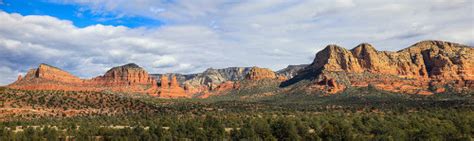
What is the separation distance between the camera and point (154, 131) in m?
45.6

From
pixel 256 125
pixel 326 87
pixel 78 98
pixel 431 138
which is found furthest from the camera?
pixel 326 87

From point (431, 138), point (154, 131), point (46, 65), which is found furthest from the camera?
point (46, 65)

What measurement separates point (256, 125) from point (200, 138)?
9.68m

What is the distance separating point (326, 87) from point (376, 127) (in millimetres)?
114408

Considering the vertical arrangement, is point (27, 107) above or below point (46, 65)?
below

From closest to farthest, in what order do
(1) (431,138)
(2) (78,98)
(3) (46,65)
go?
(1) (431,138)
(2) (78,98)
(3) (46,65)

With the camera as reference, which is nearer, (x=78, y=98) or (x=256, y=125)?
(x=256, y=125)

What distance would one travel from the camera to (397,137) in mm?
40062

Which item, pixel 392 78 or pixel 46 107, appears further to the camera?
pixel 392 78

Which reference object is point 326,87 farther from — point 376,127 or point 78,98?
point 376,127

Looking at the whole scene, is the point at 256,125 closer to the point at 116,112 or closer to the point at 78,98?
the point at 116,112

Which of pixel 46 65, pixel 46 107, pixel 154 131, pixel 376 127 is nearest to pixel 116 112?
pixel 46 107

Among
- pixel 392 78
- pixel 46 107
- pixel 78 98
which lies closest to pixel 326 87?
pixel 392 78

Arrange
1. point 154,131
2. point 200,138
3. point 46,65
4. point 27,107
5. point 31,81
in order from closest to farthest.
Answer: point 200,138 < point 154,131 < point 27,107 < point 31,81 < point 46,65
